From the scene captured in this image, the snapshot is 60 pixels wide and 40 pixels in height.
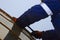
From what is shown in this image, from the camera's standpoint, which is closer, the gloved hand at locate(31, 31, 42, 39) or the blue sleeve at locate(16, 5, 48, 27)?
the blue sleeve at locate(16, 5, 48, 27)

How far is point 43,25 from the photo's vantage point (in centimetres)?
177

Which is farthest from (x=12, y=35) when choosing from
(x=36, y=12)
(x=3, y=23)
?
(x=36, y=12)

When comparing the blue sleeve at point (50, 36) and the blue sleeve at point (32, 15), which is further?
the blue sleeve at point (50, 36)

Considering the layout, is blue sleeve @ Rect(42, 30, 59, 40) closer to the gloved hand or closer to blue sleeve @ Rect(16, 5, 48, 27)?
the gloved hand

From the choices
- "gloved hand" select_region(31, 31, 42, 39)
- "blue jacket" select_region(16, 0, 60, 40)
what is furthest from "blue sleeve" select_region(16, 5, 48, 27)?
"gloved hand" select_region(31, 31, 42, 39)

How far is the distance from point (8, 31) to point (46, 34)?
289 mm

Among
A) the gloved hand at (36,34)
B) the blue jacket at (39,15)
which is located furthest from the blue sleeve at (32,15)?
the gloved hand at (36,34)

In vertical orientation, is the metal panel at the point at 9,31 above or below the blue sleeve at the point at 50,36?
below

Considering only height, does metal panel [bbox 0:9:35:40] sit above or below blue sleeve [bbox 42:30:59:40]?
below

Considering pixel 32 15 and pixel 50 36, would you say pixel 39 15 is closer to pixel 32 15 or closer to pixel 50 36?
pixel 32 15

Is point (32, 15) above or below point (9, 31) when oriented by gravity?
above

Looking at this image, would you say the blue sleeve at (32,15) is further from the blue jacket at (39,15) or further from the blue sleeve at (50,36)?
the blue sleeve at (50,36)

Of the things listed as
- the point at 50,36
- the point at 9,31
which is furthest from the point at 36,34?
the point at 9,31

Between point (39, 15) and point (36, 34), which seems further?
point (36, 34)
